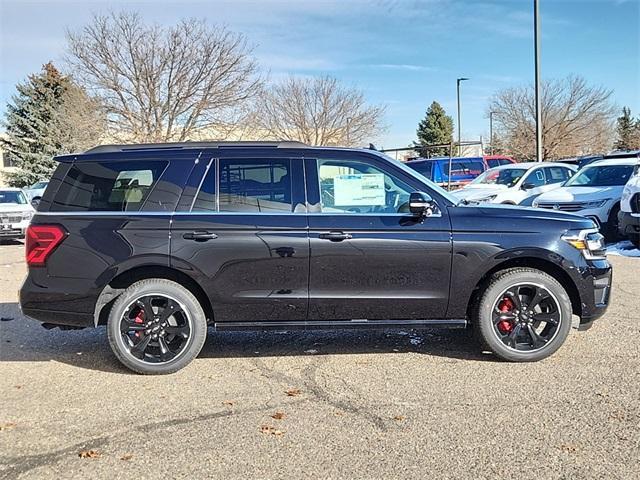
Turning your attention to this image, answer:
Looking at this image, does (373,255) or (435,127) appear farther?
(435,127)

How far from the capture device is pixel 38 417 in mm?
3971

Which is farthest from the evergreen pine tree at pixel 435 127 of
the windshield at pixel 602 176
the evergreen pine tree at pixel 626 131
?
the windshield at pixel 602 176

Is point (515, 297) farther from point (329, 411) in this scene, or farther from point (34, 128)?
point (34, 128)

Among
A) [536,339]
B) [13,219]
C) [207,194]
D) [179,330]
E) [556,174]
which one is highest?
[556,174]

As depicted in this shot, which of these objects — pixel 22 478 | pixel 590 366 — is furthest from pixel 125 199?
pixel 590 366

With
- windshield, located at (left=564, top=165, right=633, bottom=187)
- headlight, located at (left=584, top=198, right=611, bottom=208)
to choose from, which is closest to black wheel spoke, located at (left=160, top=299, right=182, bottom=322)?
headlight, located at (left=584, top=198, right=611, bottom=208)

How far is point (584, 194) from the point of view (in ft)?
40.8

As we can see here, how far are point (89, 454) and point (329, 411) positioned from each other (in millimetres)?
1508

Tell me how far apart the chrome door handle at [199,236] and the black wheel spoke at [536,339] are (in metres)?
2.69

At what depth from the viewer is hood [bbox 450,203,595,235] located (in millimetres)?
4750

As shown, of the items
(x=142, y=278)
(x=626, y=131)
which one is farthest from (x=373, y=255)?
(x=626, y=131)

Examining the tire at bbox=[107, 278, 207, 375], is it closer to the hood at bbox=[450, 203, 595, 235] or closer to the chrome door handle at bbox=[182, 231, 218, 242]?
the chrome door handle at bbox=[182, 231, 218, 242]

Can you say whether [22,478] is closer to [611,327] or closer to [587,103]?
[611,327]

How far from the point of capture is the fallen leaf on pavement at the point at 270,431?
11.8ft
